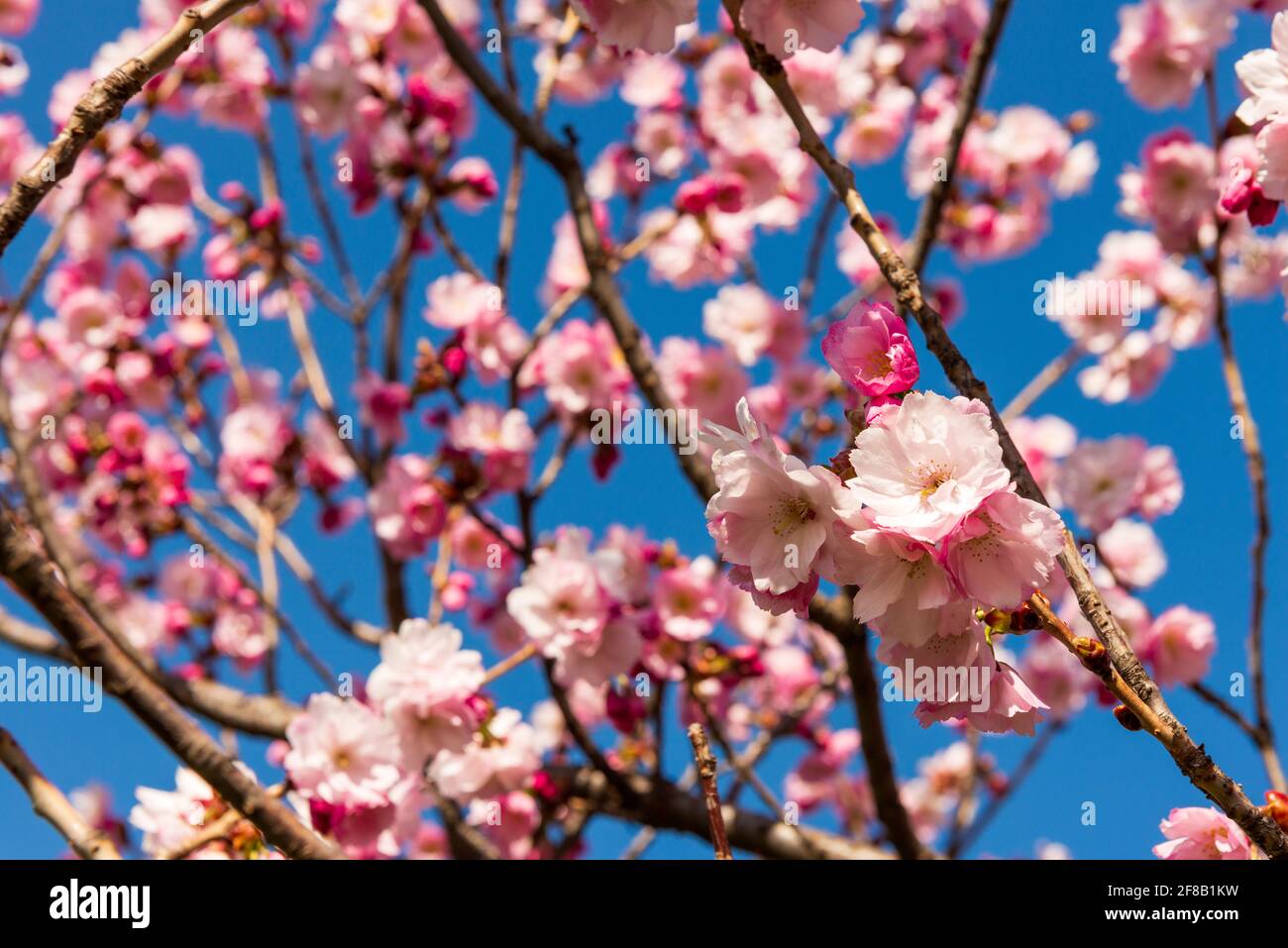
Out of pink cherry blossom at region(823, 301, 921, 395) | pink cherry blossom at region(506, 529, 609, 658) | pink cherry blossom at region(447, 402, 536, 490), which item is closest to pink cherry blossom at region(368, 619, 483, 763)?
pink cherry blossom at region(506, 529, 609, 658)

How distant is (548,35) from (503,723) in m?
2.89

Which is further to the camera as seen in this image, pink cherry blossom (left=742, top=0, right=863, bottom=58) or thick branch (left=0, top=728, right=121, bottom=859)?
pink cherry blossom (left=742, top=0, right=863, bottom=58)

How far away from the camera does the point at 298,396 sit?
4.76 meters

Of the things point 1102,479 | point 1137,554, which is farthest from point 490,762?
point 1137,554

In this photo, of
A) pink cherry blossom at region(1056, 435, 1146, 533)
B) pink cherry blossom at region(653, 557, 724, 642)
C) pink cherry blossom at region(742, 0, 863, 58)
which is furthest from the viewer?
pink cherry blossom at region(1056, 435, 1146, 533)

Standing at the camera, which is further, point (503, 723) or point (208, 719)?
point (208, 719)

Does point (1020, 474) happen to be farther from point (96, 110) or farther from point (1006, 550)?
point (96, 110)

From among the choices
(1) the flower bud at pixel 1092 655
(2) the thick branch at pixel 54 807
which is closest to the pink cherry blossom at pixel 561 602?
(2) the thick branch at pixel 54 807

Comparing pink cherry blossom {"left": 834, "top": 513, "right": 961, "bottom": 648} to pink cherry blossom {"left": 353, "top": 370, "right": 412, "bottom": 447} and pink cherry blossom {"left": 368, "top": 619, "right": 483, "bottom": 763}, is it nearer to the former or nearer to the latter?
pink cherry blossom {"left": 368, "top": 619, "right": 483, "bottom": 763}

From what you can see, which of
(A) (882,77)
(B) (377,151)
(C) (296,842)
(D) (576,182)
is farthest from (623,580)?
(A) (882,77)
